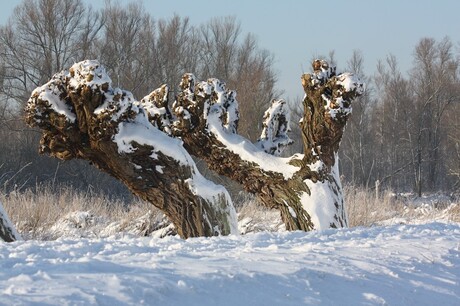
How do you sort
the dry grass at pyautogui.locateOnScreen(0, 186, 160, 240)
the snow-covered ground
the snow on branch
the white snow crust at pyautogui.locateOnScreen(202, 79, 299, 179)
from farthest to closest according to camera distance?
the dry grass at pyautogui.locateOnScreen(0, 186, 160, 240) < the snow on branch < the white snow crust at pyautogui.locateOnScreen(202, 79, 299, 179) < the snow-covered ground

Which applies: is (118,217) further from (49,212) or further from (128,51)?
(128,51)

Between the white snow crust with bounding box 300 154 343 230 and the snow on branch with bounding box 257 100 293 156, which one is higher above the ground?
the snow on branch with bounding box 257 100 293 156

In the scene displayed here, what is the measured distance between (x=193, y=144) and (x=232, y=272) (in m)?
6.59

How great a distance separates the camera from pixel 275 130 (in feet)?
37.7

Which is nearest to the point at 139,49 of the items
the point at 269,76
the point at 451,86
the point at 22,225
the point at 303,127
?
the point at 269,76

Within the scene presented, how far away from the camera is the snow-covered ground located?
135 inches

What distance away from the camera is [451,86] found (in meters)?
48.1

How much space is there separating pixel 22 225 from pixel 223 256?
319 inches

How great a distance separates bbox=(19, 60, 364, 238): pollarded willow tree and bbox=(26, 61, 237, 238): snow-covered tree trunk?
0.01 metres

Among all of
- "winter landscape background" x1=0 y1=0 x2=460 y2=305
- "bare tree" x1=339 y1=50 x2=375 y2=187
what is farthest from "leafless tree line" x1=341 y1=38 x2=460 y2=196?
"winter landscape background" x1=0 y1=0 x2=460 y2=305

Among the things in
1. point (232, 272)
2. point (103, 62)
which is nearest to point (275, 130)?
point (232, 272)

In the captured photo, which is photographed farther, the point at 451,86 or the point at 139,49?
the point at 451,86

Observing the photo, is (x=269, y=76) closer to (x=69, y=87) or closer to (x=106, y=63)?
(x=106, y=63)

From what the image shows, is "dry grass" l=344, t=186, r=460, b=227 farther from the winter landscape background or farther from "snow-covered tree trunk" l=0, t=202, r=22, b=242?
"snow-covered tree trunk" l=0, t=202, r=22, b=242
